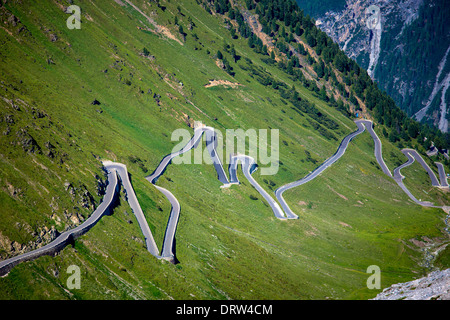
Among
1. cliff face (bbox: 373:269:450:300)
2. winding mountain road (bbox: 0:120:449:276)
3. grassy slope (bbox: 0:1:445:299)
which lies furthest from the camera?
grassy slope (bbox: 0:1:445:299)

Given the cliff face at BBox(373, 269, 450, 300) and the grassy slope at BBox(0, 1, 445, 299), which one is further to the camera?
the grassy slope at BBox(0, 1, 445, 299)

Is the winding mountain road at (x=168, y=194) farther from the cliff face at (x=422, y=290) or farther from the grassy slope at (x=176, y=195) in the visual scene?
the cliff face at (x=422, y=290)

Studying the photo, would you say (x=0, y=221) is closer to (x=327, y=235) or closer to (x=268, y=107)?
(x=327, y=235)

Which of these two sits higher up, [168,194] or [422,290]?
[422,290]

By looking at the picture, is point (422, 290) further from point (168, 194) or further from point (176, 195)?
point (168, 194)

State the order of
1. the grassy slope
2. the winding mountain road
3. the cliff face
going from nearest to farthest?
the winding mountain road, the cliff face, the grassy slope

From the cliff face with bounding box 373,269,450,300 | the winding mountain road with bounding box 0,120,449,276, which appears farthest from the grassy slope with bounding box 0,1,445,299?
the cliff face with bounding box 373,269,450,300

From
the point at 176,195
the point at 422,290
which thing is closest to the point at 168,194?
the point at 176,195

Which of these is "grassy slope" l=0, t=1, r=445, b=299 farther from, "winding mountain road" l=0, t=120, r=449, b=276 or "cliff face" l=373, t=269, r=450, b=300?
"cliff face" l=373, t=269, r=450, b=300
